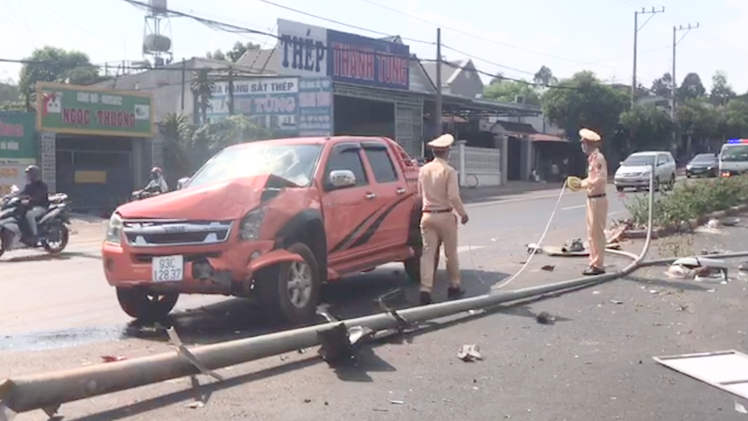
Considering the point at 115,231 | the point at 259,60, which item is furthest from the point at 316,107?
the point at 115,231

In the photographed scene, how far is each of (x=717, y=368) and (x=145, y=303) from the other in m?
5.12

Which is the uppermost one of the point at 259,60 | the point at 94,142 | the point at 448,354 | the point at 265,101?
the point at 259,60

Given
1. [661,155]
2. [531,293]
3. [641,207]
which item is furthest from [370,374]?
[661,155]

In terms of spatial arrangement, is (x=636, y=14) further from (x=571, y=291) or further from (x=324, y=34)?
(x=571, y=291)

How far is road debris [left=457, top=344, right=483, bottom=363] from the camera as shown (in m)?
6.87

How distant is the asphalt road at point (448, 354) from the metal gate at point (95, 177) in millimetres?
17159

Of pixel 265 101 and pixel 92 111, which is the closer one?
pixel 92 111

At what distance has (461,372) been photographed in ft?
21.3

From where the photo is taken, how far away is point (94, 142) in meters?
29.6

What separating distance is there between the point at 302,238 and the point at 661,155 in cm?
3089

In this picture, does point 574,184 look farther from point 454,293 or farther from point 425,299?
point 425,299

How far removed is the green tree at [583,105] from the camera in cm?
5669

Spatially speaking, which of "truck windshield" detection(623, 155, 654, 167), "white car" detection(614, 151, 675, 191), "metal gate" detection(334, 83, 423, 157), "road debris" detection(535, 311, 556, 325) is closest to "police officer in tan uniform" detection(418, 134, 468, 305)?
"road debris" detection(535, 311, 556, 325)

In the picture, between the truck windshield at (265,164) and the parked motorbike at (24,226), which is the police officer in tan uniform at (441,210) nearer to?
the truck windshield at (265,164)
